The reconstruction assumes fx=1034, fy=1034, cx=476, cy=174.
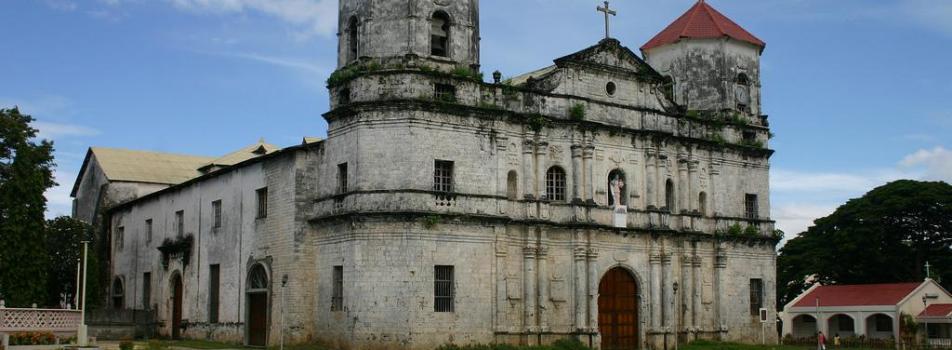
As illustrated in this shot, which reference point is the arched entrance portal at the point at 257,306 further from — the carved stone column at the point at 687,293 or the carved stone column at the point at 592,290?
the carved stone column at the point at 687,293

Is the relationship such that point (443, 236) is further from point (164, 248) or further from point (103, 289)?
point (103, 289)

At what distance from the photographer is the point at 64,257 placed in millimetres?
51625

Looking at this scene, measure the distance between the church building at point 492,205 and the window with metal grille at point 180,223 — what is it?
0.19 meters

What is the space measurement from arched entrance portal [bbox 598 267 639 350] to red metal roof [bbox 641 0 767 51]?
11.5 metres

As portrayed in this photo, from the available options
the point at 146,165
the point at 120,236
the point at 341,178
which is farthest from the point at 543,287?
the point at 146,165

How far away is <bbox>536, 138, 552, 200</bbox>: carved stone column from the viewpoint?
1442 inches

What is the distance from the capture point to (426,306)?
3334 centimetres

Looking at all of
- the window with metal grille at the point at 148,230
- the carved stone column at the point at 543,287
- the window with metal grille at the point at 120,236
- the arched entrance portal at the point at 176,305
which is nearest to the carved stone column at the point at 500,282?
the carved stone column at the point at 543,287

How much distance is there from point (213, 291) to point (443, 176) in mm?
12736

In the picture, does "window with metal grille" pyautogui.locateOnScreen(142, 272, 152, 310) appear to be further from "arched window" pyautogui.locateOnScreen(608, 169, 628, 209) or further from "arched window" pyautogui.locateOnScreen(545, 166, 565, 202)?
"arched window" pyautogui.locateOnScreen(608, 169, 628, 209)

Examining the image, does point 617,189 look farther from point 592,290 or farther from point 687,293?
point 687,293

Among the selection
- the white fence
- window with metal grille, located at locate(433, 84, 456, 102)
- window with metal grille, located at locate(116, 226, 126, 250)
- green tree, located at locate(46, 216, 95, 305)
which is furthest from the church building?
window with metal grille, located at locate(116, 226, 126, 250)

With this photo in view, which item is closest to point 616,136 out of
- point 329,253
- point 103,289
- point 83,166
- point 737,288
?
point 737,288

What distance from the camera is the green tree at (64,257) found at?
51.2 meters
